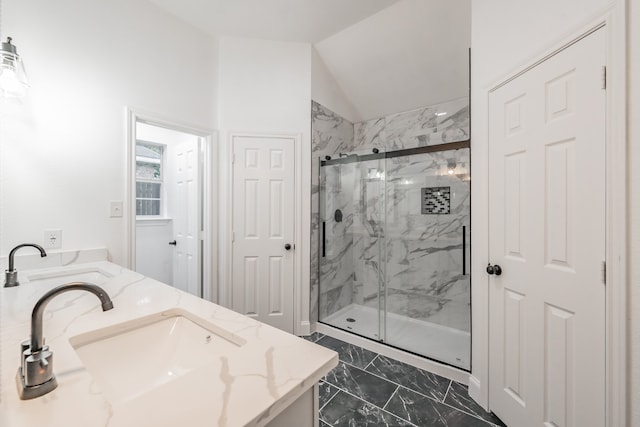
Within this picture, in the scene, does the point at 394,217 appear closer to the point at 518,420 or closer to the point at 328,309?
the point at 328,309

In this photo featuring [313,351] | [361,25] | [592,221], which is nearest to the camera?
[313,351]

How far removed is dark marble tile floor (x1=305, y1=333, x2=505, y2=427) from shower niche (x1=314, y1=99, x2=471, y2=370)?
458 mm

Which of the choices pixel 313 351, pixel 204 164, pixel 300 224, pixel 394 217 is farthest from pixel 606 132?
pixel 204 164

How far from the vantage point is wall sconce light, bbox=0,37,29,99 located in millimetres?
1354

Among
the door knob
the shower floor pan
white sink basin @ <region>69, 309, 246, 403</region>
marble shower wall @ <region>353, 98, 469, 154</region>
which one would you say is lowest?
the shower floor pan

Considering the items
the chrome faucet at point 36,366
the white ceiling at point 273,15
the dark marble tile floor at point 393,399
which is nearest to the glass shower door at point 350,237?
the dark marble tile floor at point 393,399

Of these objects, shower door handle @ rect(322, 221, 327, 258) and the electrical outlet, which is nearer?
the electrical outlet

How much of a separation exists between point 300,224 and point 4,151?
2.09 meters

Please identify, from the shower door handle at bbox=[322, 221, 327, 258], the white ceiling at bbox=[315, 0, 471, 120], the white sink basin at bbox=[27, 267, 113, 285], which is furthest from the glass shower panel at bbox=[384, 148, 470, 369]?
the white sink basin at bbox=[27, 267, 113, 285]

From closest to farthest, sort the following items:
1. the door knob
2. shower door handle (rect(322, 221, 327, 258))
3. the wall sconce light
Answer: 1. the wall sconce light
2. the door knob
3. shower door handle (rect(322, 221, 327, 258))

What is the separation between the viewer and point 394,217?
2.97 meters

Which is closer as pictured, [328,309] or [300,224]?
[300,224]

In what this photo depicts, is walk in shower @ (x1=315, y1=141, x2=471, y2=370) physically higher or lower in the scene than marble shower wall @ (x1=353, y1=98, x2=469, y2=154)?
lower

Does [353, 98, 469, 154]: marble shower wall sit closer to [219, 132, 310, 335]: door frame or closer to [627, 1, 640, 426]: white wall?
[219, 132, 310, 335]: door frame
